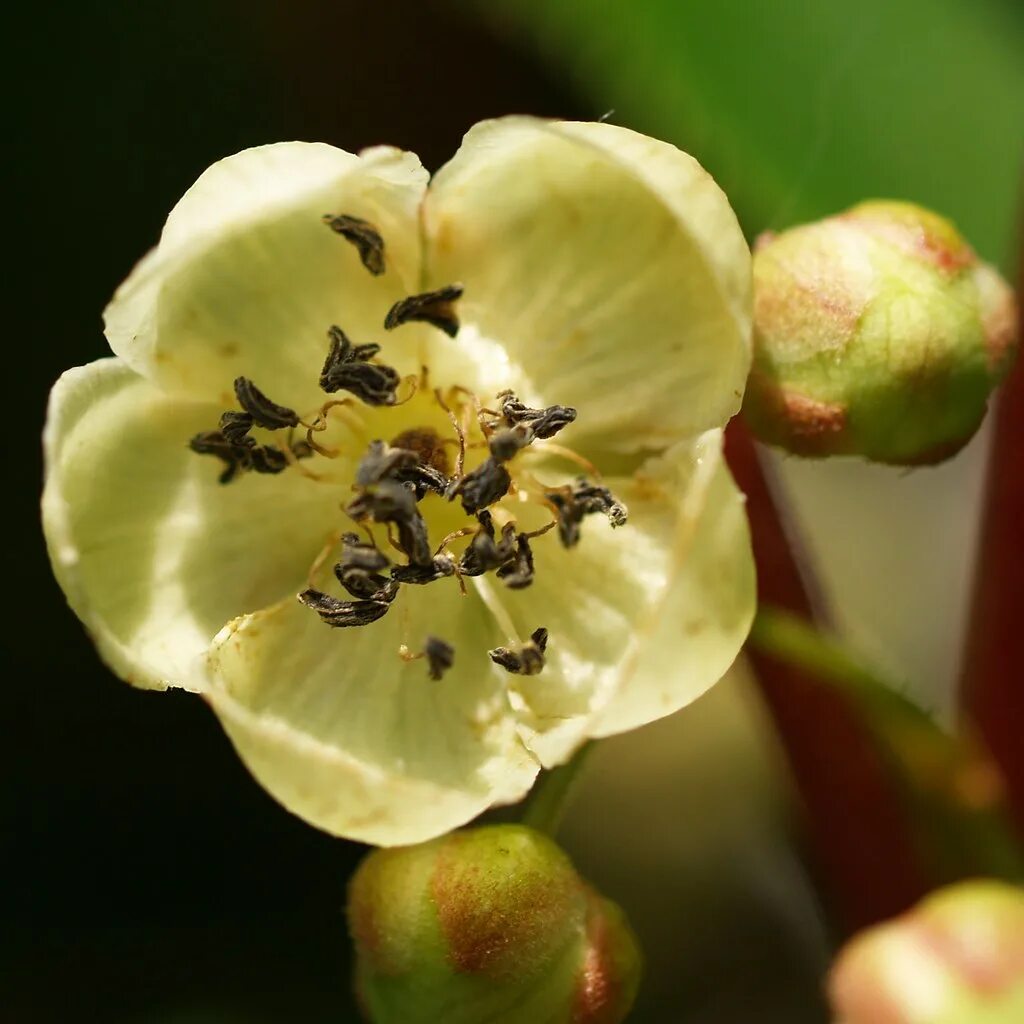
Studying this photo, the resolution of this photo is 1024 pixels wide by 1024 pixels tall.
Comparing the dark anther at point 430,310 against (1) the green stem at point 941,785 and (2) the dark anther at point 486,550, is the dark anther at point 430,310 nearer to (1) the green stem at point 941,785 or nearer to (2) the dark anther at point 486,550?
(2) the dark anther at point 486,550

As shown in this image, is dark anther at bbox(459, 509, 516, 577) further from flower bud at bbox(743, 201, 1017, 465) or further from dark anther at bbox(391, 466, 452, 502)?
flower bud at bbox(743, 201, 1017, 465)

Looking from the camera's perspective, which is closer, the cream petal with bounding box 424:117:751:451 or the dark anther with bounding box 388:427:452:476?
the cream petal with bounding box 424:117:751:451

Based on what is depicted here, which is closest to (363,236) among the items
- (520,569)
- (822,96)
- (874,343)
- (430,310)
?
(430,310)

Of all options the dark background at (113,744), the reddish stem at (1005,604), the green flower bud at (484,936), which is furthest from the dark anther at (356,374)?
the dark background at (113,744)

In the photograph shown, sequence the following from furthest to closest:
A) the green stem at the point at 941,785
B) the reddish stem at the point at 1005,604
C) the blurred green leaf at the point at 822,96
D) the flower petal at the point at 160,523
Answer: the blurred green leaf at the point at 822,96 < the reddish stem at the point at 1005,604 < the green stem at the point at 941,785 < the flower petal at the point at 160,523

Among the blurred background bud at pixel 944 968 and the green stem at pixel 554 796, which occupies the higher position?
the green stem at pixel 554 796

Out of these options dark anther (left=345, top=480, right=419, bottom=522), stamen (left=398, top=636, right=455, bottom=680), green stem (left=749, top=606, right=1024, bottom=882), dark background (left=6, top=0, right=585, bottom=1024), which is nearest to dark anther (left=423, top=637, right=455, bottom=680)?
stamen (left=398, top=636, right=455, bottom=680)

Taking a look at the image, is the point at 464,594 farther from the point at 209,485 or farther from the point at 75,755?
the point at 75,755
